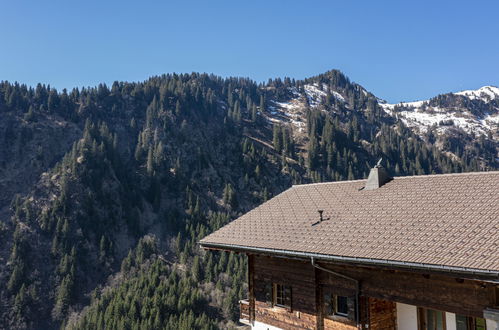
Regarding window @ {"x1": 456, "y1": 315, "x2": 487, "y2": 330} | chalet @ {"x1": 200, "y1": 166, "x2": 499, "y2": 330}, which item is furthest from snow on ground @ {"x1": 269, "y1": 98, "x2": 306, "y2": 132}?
window @ {"x1": 456, "y1": 315, "x2": 487, "y2": 330}

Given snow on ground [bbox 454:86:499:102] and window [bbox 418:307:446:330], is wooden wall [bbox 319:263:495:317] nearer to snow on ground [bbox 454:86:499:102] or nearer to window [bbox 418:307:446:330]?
window [bbox 418:307:446:330]

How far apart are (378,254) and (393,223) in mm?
1938

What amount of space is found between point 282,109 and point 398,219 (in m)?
130

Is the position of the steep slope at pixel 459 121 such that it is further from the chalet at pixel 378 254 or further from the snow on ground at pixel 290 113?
the chalet at pixel 378 254

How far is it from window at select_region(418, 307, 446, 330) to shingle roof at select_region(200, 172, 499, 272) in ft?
8.52

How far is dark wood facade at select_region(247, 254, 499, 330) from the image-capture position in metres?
9.43

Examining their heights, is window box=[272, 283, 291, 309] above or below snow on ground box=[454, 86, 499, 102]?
below

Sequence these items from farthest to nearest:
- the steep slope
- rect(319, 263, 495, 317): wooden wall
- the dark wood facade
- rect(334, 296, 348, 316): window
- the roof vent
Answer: the steep slope → the roof vent → rect(334, 296, 348, 316): window → the dark wood facade → rect(319, 263, 495, 317): wooden wall

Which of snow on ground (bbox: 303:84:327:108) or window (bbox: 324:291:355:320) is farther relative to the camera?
snow on ground (bbox: 303:84:327:108)

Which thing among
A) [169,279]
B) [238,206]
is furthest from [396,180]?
[238,206]

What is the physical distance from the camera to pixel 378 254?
10102 mm

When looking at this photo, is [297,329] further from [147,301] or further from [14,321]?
[14,321]

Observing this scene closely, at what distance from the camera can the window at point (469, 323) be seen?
32.2ft

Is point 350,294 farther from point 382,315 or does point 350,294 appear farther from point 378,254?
point 378,254
